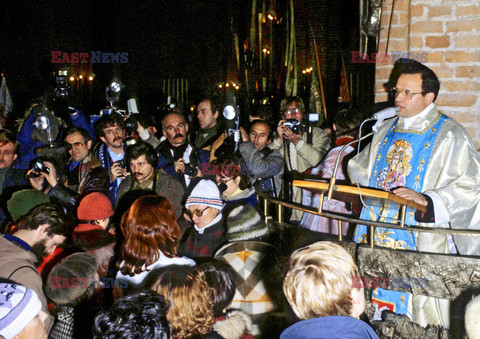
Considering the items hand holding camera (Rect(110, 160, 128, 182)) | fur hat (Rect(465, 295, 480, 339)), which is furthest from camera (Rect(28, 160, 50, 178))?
fur hat (Rect(465, 295, 480, 339))

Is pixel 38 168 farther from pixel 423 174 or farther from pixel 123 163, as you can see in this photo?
pixel 423 174

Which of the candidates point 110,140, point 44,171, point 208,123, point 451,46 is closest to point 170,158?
point 208,123

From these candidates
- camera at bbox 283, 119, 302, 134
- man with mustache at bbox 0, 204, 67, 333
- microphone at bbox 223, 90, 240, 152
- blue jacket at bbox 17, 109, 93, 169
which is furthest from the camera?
blue jacket at bbox 17, 109, 93, 169

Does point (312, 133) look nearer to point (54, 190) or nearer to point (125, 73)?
point (54, 190)

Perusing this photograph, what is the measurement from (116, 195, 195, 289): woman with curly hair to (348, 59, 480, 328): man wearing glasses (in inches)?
49.4

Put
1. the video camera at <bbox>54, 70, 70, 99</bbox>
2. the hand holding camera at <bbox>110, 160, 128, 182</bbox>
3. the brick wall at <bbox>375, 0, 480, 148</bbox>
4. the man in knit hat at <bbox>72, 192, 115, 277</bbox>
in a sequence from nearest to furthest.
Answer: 1. the man in knit hat at <bbox>72, 192, 115, 277</bbox>
2. the brick wall at <bbox>375, 0, 480, 148</bbox>
3. the hand holding camera at <bbox>110, 160, 128, 182</bbox>
4. the video camera at <bbox>54, 70, 70, 99</bbox>

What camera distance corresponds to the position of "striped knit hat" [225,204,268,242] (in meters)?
3.30

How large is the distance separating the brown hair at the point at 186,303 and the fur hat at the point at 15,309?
56 cm

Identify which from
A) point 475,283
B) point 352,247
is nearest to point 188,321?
point 352,247

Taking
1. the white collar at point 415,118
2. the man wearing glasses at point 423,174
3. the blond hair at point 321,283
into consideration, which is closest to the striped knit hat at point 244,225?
the man wearing glasses at point 423,174

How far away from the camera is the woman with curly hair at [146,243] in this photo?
9.55 feet

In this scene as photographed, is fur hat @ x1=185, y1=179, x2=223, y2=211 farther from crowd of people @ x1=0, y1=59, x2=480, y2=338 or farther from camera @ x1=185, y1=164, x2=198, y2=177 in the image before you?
camera @ x1=185, y1=164, x2=198, y2=177

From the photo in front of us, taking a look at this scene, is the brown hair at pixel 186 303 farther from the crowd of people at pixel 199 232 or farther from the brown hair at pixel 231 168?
the brown hair at pixel 231 168

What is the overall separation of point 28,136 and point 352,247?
5.08m
